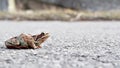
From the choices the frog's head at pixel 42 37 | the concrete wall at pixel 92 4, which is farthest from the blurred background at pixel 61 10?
the frog's head at pixel 42 37

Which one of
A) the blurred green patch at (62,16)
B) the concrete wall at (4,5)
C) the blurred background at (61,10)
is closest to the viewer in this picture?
the blurred green patch at (62,16)

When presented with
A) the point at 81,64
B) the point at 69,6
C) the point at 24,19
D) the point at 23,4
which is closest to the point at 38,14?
the point at 24,19

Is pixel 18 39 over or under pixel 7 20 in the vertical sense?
over

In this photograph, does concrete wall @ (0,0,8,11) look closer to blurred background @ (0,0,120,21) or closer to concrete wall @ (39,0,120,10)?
blurred background @ (0,0,120,21)

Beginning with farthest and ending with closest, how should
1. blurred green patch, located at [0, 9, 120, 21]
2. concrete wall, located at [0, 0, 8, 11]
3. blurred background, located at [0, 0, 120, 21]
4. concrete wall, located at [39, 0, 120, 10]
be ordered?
concrete wall, located at [39, 0, 120, 10] → concrete wall, located at [0, 0, 8, 11] → blurred background, located at [0, 0, 120, 21] → blurred green patch, located at [0, 9, 120, 21]

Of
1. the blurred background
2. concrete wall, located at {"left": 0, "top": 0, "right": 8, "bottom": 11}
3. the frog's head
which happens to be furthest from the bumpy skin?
concrete wall, located at {"left": 0, "top": 0, "right": 8, "bottom": 11}

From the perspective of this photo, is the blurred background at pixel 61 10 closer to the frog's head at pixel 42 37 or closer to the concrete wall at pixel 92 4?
the concrete wall at pixel 92 4

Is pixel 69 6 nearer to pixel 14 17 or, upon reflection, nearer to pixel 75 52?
pixel 14 17

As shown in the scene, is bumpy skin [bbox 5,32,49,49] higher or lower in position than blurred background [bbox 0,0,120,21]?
higher

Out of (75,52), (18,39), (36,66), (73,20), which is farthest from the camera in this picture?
(73,20)
